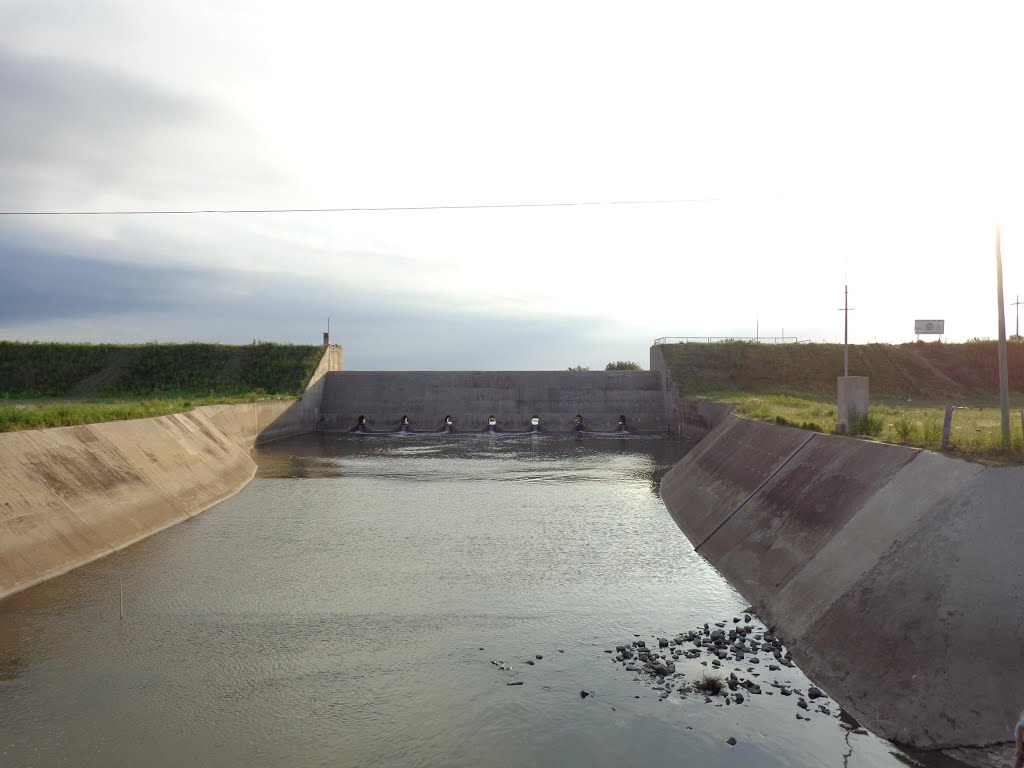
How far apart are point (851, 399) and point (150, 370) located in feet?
176

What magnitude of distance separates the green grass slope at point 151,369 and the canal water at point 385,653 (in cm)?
3424

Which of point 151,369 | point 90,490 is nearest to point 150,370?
point 151,369

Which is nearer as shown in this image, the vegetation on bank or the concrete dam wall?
the vegetation on bank

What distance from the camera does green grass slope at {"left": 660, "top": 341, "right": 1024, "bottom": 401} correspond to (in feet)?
169

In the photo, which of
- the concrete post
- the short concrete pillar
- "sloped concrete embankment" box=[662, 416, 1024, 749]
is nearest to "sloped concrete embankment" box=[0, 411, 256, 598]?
"sloped concrete embankment" box=[662, 416, 1024, 749]

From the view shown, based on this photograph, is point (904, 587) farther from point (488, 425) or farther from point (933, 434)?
point (488, 425)

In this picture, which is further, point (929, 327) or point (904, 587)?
point (929, 327)

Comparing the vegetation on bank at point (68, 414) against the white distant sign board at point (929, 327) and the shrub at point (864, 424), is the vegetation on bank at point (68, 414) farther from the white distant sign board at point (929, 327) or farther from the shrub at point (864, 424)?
the white distant sign board at point (929, 327)

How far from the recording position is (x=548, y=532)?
2075 centimetres

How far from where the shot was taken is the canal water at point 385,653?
9156 mm

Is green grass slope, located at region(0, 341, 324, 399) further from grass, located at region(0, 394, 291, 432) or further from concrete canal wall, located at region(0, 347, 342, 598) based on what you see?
concrete canal wall, located at region(0, 347, 342, 598)

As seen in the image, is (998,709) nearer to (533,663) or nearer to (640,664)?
(640,664)

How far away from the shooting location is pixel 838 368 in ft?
182

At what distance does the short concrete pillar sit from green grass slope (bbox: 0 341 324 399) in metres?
40.3
